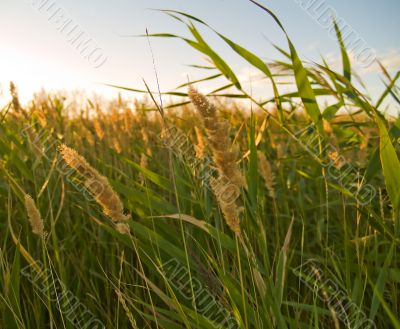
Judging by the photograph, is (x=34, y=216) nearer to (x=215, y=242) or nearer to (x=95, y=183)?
(x=95, y=183)

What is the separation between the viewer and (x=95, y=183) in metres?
0.73

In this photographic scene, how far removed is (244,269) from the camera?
4.11 ft

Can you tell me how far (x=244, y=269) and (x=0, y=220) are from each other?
121 cm

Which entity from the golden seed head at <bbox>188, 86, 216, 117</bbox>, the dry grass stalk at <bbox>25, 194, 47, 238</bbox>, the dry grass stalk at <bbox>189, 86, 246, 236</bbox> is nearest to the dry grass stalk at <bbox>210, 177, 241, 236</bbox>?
the dry grass stalk at <bbox>189, 86, 246, 236</bbox>

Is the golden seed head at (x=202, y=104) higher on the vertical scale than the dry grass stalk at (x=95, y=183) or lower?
higher

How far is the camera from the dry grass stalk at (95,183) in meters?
0.72

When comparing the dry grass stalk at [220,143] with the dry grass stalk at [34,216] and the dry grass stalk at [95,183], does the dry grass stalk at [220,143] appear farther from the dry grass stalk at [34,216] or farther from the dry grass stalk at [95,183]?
the dry grass stalk at [34,216]

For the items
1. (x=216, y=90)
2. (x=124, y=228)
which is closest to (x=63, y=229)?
(x=216, y=90)

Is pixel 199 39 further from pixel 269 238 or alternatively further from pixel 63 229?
pixel 63 229

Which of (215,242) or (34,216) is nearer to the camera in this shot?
(34,216)

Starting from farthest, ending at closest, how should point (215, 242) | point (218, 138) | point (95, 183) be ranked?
point (215, 242)
point (95, 183)
point (218, 138)

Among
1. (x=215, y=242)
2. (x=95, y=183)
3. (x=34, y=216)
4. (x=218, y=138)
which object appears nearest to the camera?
(x=218, y=138)

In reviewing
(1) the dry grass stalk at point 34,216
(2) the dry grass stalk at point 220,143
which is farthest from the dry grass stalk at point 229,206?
(1) the dry grass stalk at point 34,216

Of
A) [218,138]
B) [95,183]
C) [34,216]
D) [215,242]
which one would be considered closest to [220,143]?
[218,138]
